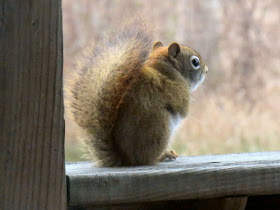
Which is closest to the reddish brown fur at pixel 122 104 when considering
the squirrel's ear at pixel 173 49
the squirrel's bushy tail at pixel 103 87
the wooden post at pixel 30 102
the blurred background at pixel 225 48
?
the squirrel's bushy tail at pixel 103 87

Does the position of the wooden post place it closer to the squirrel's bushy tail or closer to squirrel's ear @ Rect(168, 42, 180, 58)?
the squirrel's bushy tail

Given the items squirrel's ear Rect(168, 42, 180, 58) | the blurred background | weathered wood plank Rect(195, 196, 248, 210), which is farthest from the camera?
the blurred background

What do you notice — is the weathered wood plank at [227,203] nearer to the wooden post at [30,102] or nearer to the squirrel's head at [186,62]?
the wooden post at [30,102]

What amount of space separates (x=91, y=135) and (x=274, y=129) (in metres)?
3.64

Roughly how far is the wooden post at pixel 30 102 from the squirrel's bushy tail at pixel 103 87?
49cm

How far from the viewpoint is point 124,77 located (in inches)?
53.1

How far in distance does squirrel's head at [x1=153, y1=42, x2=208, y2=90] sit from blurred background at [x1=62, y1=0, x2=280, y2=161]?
111 inches

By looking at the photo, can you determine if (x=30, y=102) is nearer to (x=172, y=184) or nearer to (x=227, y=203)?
(x=172, y=184)

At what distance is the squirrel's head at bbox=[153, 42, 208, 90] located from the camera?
163 centimetres

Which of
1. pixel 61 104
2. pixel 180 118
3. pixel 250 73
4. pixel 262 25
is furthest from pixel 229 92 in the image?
pixel 61 104

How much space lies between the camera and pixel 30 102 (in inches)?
32.2

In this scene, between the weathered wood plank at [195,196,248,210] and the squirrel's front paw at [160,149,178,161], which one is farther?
the squirrel's front paw at [160,149,178,161]

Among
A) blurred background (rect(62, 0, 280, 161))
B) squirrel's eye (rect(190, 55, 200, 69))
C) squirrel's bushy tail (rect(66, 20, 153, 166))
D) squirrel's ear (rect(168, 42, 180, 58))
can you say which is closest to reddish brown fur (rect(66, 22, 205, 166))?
squirrel's bushy tail (rect(66, 20, 153, 166))

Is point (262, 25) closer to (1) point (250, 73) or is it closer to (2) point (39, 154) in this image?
(1) point (250, 73)
